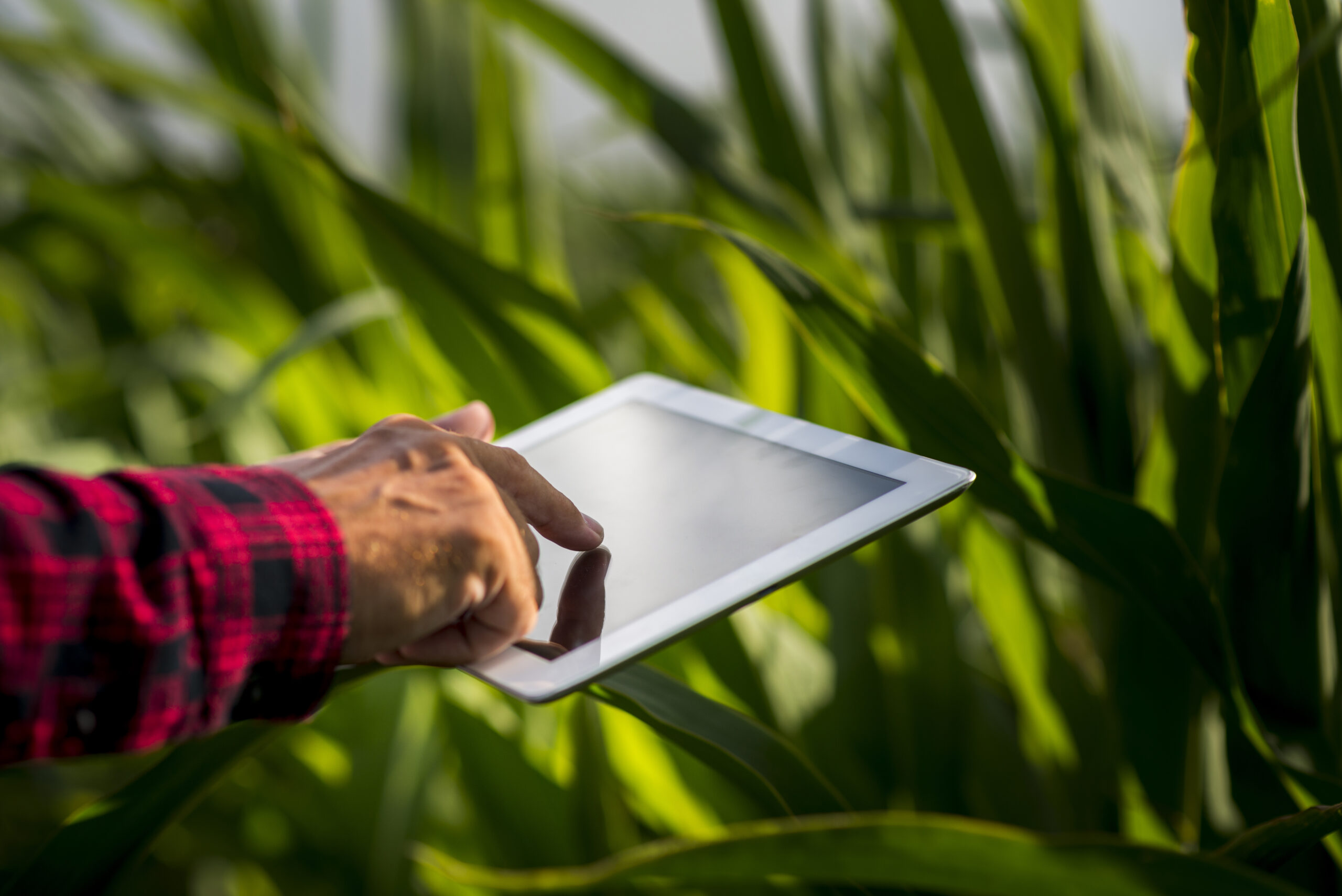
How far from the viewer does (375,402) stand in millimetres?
461

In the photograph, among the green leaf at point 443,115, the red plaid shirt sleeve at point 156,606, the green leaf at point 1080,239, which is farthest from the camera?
the green leaf at point 443,115

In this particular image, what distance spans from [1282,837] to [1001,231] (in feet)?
0.61

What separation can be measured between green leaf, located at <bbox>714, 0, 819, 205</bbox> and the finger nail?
8.6 inches

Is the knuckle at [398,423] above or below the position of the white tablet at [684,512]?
above

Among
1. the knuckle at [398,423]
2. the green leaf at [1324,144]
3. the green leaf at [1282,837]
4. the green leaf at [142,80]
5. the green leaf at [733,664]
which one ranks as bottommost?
the green leaf at [733,664]

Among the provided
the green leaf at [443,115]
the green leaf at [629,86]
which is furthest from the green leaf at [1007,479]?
the green leaf at [443,115]

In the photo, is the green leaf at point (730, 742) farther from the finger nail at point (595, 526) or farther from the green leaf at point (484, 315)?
the green leaf at point (484, 315)

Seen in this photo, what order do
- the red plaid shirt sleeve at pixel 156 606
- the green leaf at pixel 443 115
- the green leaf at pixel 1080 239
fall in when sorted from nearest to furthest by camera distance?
1. the red plaid shirt sleeve at pixel 156 606
2. the green leaf at pixel 1080 239
3. the green leaf at pixel 443 115

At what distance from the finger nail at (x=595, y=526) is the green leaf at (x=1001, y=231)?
0.52ft

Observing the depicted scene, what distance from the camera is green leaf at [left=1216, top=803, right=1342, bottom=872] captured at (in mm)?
182

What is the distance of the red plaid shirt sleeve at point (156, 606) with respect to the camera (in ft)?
0.47

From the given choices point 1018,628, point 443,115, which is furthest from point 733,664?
point 443,115

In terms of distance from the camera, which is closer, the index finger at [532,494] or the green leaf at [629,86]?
the index finger at [532,494]

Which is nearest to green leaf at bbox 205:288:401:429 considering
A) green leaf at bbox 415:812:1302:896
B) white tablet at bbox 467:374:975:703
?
white tablet at bbox 467:374:975:703
